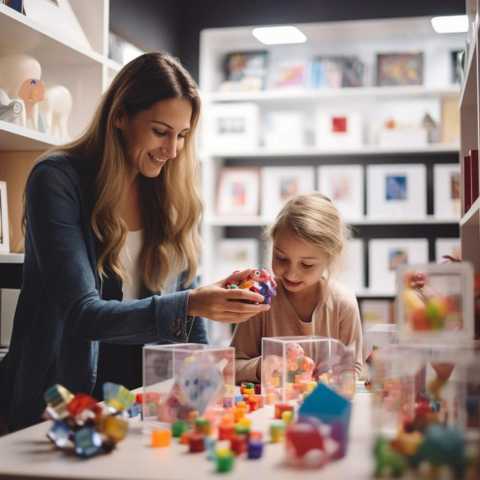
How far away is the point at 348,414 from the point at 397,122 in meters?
3.64

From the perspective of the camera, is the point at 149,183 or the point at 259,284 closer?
the point at 259,284

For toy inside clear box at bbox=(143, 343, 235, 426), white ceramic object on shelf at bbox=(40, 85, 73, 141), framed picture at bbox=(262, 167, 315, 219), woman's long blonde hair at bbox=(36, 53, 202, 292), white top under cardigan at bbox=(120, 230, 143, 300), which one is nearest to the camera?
toy inside clear box at bbox=(143, 343, 235, 426)

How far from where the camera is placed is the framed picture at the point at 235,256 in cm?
497

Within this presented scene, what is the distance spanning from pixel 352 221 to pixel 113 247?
9.57 ft

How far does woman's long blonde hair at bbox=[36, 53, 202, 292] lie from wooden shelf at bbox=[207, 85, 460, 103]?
259 centimetres

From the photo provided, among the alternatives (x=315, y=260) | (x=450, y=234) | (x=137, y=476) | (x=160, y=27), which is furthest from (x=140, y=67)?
(x=450, y=234)

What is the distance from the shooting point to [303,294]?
2428 mm

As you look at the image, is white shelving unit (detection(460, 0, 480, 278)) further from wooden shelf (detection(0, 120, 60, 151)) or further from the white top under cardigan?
wooden shelf (detection(0, 120, 60, 151))

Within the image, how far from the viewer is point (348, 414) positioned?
1251 millimetres

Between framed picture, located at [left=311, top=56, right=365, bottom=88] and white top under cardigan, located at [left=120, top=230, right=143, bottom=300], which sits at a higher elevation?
framed picture, located at [left=311, top=56, right=365, bottom=88]

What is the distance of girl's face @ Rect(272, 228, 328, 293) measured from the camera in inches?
90.9

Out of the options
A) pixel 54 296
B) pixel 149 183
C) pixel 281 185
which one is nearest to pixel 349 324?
pixel 149 183

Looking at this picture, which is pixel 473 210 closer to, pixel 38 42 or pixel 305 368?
pixel 305 368

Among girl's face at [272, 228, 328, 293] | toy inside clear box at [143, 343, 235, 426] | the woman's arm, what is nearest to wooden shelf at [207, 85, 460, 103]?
girl's face at [272, 228, 328, 293]
